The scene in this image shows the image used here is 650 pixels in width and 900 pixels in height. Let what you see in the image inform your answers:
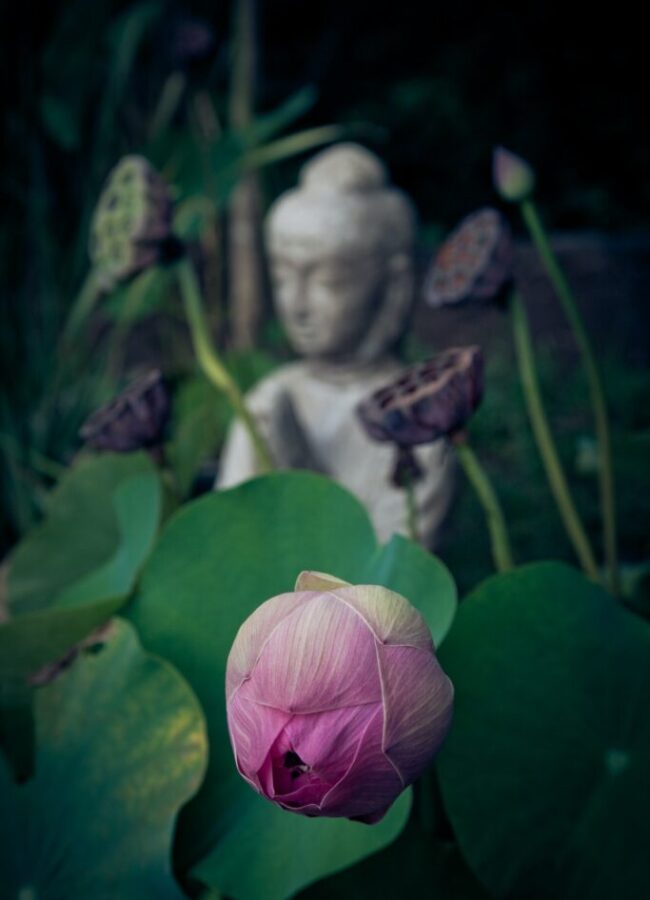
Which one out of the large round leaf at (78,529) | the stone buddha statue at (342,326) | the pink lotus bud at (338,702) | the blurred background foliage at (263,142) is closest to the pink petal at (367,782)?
the pink lotus bud at (338,702)

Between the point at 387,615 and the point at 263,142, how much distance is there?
2868mm

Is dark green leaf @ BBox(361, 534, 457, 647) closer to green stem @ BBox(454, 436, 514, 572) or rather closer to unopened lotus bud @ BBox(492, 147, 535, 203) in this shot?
green stem @ BBox(454, 436, 514, 572)

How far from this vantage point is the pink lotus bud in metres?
0.18

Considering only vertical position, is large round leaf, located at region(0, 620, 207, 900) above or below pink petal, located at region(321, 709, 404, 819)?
below

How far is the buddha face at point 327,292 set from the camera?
3.05ft

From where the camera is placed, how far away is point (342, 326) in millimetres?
963

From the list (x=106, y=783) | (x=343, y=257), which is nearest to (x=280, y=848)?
(x=106, y=783)

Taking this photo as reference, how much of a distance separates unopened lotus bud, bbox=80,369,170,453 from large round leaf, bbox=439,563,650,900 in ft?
0.59

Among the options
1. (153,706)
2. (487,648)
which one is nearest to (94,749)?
(153,706)

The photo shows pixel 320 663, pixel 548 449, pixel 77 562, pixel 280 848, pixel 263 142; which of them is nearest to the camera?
pixel 320 663

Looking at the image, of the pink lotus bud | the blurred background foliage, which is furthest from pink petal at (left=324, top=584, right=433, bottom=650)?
the blurred background foliage

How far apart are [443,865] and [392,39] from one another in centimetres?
338

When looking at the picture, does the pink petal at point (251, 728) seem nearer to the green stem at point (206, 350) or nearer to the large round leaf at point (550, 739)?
the large round leaf at point (550, 739)

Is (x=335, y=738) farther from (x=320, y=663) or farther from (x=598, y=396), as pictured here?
(x=598, y=396)
